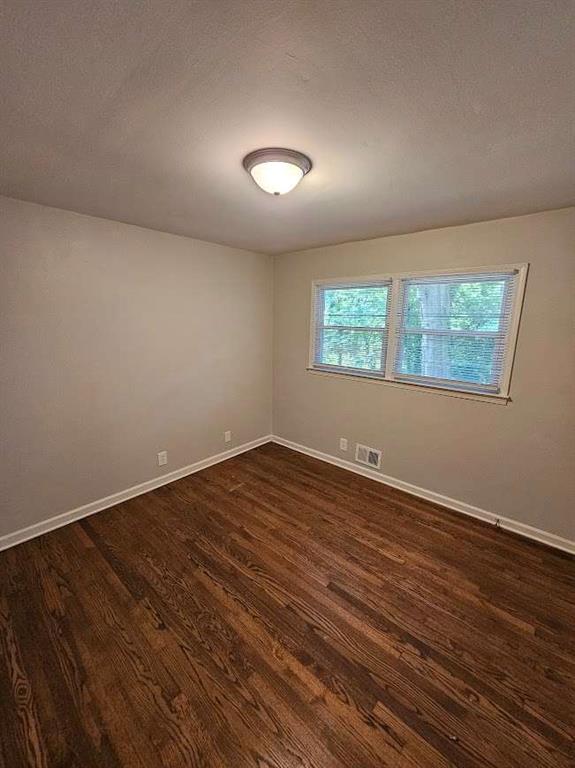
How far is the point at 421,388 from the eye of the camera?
9.07 ft

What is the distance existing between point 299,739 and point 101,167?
8.70 ft

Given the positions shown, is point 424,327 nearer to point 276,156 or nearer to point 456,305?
point 456,305

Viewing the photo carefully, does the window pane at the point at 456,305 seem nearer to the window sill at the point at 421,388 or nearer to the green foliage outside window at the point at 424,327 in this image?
the green foliage outside window at the point at 424,327

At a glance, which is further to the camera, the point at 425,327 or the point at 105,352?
the point at 425,327

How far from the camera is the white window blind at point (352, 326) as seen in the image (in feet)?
9.81

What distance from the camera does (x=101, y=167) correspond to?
1570 mm

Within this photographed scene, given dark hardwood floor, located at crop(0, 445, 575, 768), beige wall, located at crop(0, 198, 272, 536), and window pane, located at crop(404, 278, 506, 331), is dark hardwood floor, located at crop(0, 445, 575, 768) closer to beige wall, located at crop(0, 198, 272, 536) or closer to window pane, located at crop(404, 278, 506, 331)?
beige wall, located at crop(0, 198, 272, 536)

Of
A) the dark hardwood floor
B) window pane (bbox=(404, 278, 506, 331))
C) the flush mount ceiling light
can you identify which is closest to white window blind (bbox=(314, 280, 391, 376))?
window pane (bbox=(404, 278, 506, 331))

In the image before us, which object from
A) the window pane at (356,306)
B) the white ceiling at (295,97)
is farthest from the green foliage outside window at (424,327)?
the white ceiling at (295,97)

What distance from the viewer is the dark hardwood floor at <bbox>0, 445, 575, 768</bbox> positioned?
1.18 metres

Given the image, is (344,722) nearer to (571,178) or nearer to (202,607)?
(202,607)

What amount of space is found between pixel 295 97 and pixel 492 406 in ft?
7.78

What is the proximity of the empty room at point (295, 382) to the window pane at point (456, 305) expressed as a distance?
0.02m

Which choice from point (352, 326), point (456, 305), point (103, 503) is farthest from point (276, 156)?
point (103, 503)
